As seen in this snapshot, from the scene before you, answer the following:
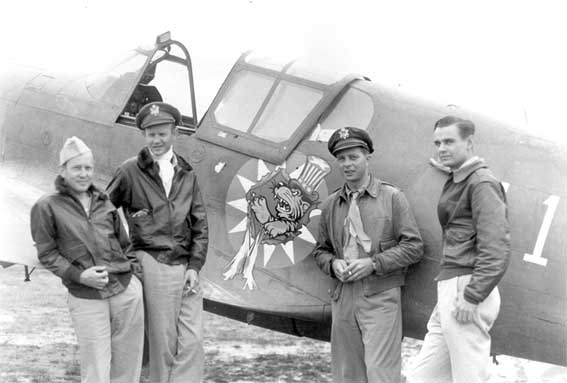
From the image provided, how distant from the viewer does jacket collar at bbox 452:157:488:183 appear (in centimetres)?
433

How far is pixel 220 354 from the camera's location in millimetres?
8516

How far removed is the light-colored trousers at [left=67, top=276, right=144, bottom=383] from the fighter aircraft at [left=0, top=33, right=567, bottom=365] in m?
1.19

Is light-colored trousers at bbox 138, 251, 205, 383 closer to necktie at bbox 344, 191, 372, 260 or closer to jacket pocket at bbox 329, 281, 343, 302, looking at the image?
jacket pocket at bbox 329, 281, 343, 302

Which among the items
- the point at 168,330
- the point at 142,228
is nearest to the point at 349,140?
the point at 142,228

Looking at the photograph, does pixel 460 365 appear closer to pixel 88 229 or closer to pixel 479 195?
pixel 479 195

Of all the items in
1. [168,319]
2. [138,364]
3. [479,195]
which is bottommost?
[138,364]

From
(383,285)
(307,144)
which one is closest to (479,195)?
(383,285)

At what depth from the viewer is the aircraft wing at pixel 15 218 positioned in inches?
236

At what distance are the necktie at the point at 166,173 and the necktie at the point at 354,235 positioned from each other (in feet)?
4.09

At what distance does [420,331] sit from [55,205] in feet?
9.16

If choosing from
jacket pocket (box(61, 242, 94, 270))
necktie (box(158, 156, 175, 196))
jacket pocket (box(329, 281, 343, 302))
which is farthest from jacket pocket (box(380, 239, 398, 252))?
jacket pocket (box(61, 242, 94, 270))

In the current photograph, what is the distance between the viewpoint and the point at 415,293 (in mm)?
5129

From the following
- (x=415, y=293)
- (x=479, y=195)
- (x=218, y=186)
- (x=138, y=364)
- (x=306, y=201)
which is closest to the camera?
(x=479, y=195)

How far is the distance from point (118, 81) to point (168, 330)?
3.58m
